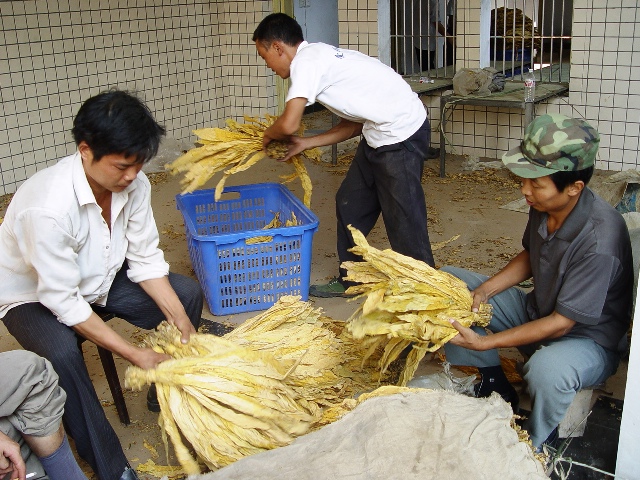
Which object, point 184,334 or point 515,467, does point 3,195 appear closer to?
point 184,334

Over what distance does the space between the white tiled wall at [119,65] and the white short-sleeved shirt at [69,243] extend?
144 inches

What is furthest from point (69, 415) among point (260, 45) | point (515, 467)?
point (260, 45)

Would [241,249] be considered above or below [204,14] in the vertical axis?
below

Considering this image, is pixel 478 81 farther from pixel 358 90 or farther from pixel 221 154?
pixel 221 154

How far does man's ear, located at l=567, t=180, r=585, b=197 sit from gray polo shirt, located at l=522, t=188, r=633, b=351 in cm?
5

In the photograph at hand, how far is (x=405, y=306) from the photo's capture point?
255 centimetres

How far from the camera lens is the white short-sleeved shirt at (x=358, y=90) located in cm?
358

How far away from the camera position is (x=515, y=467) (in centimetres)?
182

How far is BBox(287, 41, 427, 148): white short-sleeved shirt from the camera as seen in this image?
3576 millimetres

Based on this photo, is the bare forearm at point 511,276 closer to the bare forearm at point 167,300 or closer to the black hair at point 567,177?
the black hair at point 567,177

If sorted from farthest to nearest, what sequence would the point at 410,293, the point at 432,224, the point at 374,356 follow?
the point at 432,224
the point at 374,356
the point at 410,293

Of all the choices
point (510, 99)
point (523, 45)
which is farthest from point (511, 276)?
point (523, 45)

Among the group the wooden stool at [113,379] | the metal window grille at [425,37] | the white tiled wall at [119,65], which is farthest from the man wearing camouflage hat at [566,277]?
the metal window grille at [425,37]

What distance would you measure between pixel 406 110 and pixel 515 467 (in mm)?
2297
